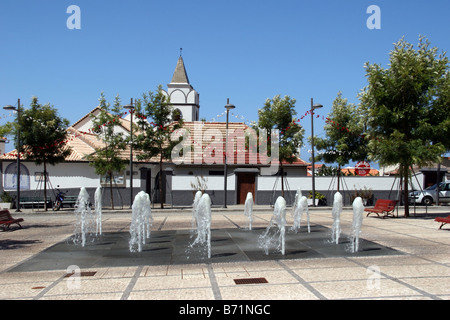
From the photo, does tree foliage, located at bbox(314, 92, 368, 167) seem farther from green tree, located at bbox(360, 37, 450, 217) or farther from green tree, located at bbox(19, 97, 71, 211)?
green tree, located at bbox(19, 97, 71, 211)

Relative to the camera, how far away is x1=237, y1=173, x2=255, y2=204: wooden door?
29.1 m

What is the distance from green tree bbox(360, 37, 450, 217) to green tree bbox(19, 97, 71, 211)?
1749 cm

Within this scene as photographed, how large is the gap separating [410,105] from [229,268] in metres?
12.7

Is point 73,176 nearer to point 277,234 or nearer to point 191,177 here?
point 191,177

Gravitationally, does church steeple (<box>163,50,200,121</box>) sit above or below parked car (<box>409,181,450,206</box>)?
above

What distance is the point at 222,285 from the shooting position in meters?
6.76

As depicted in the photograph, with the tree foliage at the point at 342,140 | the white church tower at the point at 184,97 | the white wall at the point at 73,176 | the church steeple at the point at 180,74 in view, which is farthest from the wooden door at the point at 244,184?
the church steeple at the point at 180,74

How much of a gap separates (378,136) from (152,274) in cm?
1421

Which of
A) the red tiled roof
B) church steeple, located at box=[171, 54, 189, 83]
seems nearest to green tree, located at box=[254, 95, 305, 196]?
the red tiled roof

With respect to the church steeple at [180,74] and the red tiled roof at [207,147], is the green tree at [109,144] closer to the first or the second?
the red tiled roof at [207,147]

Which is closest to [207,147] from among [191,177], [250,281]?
[191,177]

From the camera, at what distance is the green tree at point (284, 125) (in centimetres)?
2628
